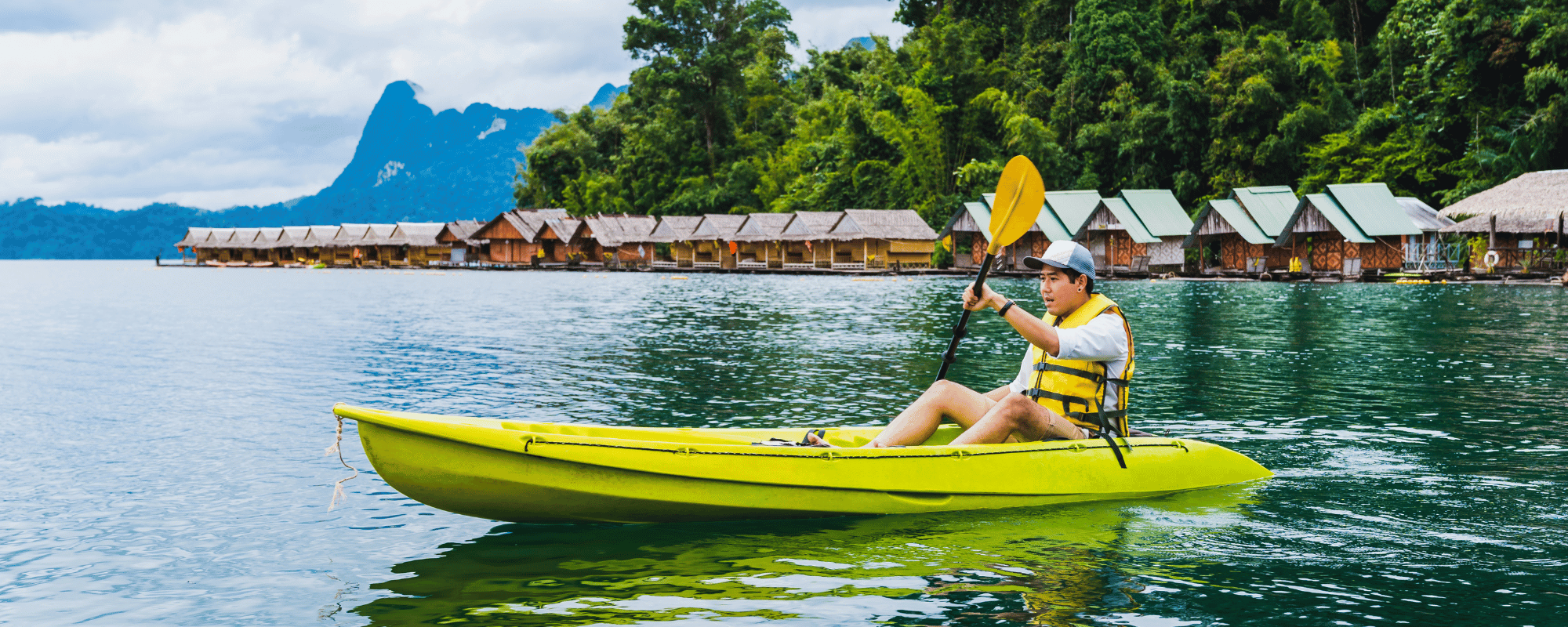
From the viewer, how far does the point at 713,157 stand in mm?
86375

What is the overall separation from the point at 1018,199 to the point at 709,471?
3437 mm

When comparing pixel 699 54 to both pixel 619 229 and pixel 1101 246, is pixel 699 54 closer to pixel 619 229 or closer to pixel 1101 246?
pixel 619 229

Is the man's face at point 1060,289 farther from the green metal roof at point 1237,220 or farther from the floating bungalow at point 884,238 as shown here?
the floating bungalow at point 884,238

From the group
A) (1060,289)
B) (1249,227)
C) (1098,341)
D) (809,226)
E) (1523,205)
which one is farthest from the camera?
(809,226)

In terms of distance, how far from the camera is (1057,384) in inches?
272

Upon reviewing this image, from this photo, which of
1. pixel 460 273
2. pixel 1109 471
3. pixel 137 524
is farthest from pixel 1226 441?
pixel 460 273

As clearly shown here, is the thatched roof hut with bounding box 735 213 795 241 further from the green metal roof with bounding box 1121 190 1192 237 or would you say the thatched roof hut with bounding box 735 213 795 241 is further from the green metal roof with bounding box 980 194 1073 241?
the green metal roof with bounding box 1121 190 1192 237

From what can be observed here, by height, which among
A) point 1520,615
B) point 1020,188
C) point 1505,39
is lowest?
point 1520,615

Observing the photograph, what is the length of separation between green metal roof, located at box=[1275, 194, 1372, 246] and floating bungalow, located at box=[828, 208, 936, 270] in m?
20.1

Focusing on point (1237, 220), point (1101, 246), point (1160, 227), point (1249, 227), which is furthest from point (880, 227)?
point (1249, 227)

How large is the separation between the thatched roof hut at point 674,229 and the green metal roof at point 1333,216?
36.1m

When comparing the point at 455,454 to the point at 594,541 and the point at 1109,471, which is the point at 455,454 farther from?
the point at 1109,471

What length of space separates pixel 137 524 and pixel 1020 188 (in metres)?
6.39

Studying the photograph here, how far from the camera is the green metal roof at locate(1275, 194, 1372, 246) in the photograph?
42.2 meters
